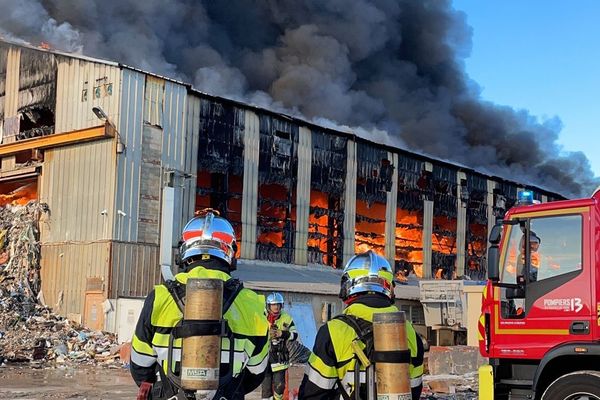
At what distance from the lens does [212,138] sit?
A: 24.8 meters

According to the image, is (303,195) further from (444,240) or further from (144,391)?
(144,391)

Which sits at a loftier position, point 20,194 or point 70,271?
point 20,194

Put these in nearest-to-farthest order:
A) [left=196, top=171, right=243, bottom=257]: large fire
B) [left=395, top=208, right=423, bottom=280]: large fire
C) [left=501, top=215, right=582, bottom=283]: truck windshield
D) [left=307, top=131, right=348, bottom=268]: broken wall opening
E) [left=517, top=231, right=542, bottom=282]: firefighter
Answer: [left=501, top=215, right=582, bottom=283]: truck windshield → [left=517, top=231, right=542, bottom=282]: firefighter → [left=196, top=171, right=243, bottom=257]: large fire → [left=307, top=131, right=348, bottom=268]: broken wall opening → [left=395, top=208, right=423, bottom=280]: large fire

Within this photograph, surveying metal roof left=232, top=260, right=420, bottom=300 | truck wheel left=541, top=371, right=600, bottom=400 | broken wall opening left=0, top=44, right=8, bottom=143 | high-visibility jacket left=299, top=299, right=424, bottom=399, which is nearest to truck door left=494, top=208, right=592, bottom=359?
truck wheel left=541, top=371, right=600, bottom=400

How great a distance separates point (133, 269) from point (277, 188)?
6.56 meters

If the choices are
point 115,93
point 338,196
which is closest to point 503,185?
point 338,196

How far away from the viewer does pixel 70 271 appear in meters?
23.6

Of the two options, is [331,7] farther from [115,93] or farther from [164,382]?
[164,382]

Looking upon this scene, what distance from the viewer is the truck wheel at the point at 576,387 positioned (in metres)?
6.73

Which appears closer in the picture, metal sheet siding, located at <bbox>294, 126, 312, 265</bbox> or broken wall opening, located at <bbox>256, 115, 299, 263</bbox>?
broken wall opening, located at <bbox>256, 115, 299, 263</bbox>

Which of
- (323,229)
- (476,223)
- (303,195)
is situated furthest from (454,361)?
(476,223)

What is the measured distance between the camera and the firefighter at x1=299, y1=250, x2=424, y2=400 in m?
4.04

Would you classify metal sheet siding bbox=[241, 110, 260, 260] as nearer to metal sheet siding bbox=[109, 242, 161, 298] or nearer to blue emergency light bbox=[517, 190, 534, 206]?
metal sheet siding bbox=[109, 242, 161, 298]

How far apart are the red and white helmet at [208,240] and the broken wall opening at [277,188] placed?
22073mm
